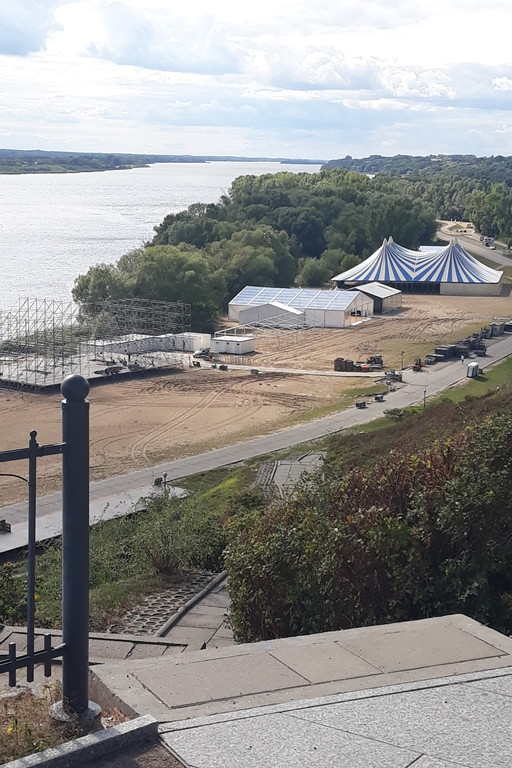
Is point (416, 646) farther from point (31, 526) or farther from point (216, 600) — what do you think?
point (216, 600)

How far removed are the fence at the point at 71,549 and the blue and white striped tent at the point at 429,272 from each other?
6171 cm

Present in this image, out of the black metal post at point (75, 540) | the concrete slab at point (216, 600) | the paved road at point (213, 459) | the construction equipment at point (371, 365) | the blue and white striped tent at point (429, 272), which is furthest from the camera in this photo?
the blue and white striped tent at point (429, 272)

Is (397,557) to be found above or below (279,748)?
below

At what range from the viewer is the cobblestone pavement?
8281 millimetres

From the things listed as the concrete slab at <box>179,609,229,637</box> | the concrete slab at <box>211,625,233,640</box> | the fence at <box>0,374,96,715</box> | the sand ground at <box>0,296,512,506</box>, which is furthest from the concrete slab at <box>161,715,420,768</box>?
the sand ground at <box>0,296,512,506</box>

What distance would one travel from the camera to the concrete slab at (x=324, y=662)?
4.98m

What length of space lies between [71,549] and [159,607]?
5.17 m

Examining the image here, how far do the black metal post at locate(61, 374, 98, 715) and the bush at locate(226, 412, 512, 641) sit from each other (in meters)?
2.99

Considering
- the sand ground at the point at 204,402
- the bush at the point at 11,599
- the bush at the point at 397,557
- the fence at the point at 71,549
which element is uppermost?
the fence at the point at 71,549

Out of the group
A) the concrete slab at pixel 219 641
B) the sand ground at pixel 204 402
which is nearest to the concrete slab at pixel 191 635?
the concrete slab at pixel 219 641

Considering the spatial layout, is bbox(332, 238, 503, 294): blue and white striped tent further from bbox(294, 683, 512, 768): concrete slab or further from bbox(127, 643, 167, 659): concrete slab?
bbox(294, 683, 512, 768): concrete slab

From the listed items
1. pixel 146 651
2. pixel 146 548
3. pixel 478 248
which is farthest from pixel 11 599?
pixel 478 248

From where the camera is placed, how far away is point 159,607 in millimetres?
9078

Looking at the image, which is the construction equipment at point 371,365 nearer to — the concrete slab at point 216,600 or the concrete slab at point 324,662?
the concrete slab at point 216,600
